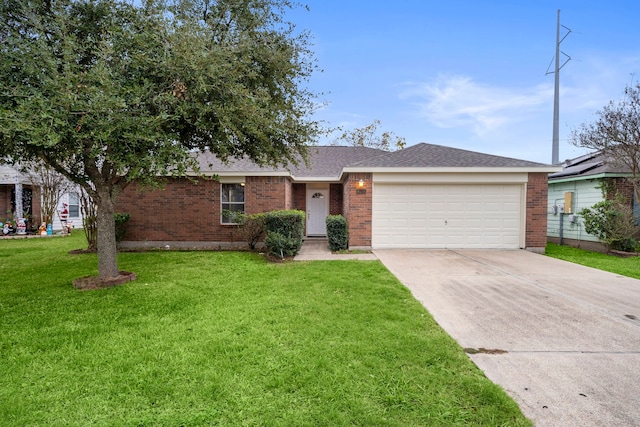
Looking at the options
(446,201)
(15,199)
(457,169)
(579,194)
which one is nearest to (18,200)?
(15,199)

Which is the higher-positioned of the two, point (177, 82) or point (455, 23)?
point (455, 23)

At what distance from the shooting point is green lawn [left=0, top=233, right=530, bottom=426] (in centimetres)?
235

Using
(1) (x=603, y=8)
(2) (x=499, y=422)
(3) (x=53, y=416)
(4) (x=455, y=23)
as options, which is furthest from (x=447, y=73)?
(3) (x=53, y=416)

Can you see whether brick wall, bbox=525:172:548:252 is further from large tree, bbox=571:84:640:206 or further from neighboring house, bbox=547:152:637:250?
large tree, bbox=571:84:640:206

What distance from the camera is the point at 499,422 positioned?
7.34 feet

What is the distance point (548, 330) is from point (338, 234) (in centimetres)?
657

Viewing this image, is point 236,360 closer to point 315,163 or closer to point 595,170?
→ point 315,163

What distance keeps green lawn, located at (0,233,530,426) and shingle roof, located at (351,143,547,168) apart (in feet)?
17.4

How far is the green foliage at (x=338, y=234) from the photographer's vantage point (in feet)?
32.9

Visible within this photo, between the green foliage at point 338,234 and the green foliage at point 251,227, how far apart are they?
2202 millimetres

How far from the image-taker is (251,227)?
34.4 ft

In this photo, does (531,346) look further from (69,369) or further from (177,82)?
(177,82)

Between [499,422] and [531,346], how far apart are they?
62.8 inches

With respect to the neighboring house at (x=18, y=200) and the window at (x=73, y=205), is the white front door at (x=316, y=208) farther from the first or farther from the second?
the window at (x=73, y=205)
